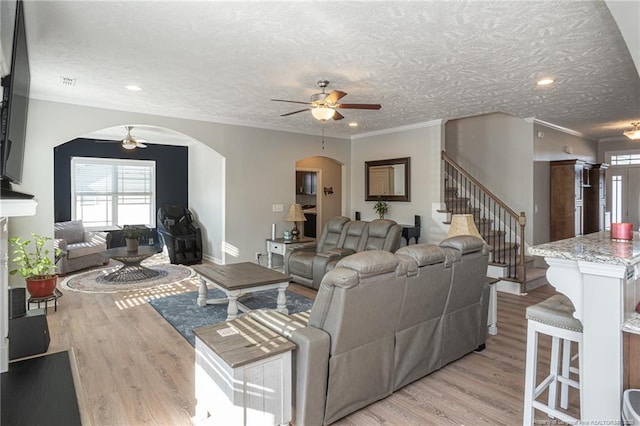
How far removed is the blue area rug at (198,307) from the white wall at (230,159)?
1507mm

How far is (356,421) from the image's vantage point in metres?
2.31

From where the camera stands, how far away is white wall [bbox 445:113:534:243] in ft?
21.4

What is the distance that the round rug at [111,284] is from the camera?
549 cm

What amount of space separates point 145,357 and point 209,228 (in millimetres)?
4980

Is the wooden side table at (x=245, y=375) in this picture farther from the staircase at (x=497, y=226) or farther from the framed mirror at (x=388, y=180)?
the framed mirror at (x=388, y=180)

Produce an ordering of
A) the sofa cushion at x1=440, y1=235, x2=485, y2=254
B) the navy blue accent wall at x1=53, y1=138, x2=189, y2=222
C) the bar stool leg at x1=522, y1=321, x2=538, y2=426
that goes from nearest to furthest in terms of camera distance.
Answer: the bar stool leg at x1=522, y1=321, x2=538, y2=426
the sofa cushion at x1=440, y1=235, x2=485, y2=254
the navy blue accent wall at x1=53, y1=138, x2=189, y2=222

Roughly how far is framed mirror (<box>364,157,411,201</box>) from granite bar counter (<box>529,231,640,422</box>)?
528 centimetres

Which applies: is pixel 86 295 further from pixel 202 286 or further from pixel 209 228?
pixel 209 228

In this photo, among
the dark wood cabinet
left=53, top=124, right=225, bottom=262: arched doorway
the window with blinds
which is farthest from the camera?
the window with blinds

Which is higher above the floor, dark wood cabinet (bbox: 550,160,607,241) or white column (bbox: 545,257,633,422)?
dark wood cabinet (bbox: 550,160,607,241)

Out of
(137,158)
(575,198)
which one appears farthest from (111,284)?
(575,198)

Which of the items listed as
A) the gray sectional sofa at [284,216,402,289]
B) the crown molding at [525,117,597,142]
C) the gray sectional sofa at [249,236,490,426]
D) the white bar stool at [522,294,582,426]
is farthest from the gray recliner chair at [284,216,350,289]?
the crown molding at [525,117,597,142]

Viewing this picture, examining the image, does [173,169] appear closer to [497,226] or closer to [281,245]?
[281,245]

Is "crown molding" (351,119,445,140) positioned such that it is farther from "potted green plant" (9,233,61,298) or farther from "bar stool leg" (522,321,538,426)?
"potted green plant" (9,233,61,298)
